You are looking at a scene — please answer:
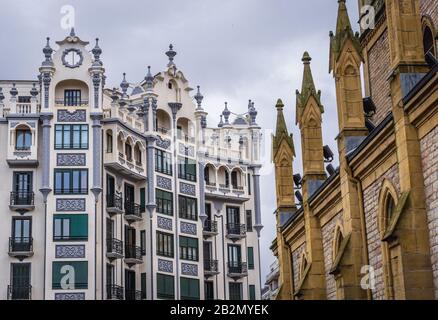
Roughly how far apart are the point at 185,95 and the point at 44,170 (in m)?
16.3

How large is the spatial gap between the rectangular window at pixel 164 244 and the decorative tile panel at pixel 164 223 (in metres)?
0.53

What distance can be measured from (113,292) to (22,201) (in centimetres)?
898

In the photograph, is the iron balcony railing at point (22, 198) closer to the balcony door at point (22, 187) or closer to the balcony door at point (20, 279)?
the balcony door at point (22, 187)

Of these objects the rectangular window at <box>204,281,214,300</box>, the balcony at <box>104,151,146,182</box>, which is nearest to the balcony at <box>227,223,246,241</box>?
the rectangular window at <box>204,281,214,300</box>

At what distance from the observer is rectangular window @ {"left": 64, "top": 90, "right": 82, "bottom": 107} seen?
61.7m

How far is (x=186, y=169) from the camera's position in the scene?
69250 millimetres

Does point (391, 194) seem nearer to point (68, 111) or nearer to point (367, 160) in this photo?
point (367, 160)

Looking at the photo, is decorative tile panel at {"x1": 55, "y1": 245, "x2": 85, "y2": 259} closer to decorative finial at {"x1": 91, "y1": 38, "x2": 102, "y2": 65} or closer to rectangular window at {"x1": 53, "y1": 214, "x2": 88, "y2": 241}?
rectangular window at {"x1": 53, "y1": 214, "x2": 88, "y2": 241}

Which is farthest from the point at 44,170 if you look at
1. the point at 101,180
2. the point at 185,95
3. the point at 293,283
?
the point at 293,283

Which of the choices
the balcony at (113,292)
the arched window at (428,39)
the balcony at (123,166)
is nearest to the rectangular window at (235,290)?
the balcony at (123,166)

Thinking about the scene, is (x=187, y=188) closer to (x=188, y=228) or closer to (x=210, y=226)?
(x=188, y=228)

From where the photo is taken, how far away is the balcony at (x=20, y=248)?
Answer: 57.9 metres

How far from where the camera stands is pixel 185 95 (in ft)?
234

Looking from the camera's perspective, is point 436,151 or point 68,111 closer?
point 436,151
